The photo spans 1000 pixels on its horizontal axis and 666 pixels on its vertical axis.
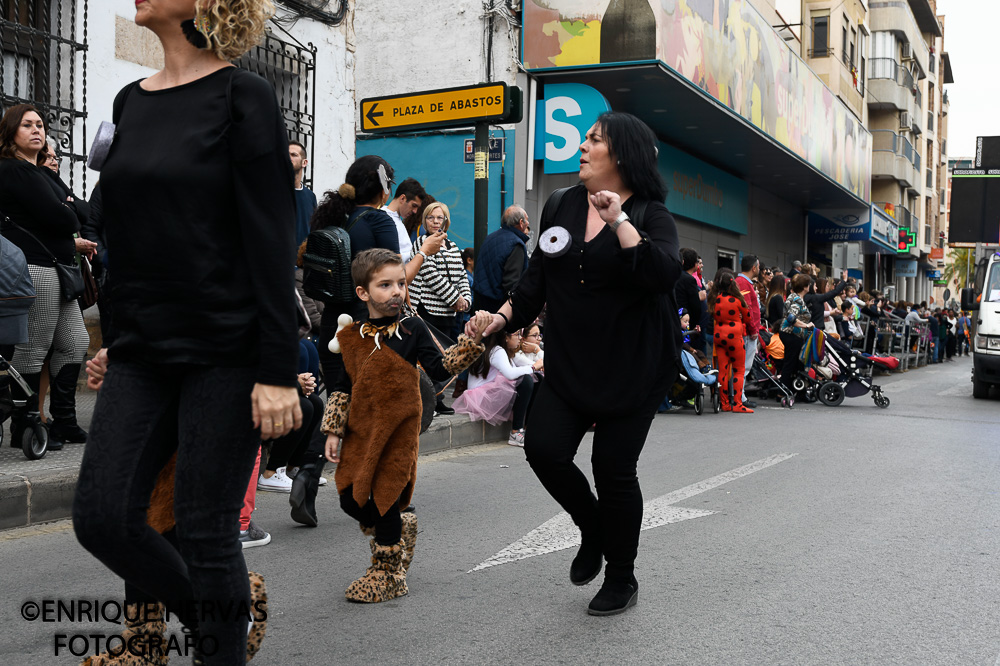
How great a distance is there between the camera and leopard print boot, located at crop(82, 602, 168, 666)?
2859 mm

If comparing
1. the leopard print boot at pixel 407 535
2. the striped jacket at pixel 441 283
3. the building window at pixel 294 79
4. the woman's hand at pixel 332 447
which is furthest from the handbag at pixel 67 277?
the building window at pixel 294 79

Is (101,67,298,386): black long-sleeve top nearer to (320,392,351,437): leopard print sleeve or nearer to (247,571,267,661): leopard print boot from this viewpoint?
(247,571,267,661): leopard print boot

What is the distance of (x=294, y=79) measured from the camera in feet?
40.0

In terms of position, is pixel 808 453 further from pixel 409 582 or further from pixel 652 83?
pixel 652 83

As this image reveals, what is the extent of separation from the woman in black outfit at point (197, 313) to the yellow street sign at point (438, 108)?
22.2 ft

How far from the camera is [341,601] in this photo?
13.0 feet

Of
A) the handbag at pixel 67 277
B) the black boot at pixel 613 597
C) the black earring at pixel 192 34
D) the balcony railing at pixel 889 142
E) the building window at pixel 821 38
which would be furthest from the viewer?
the balcony railing at pixel 889 142

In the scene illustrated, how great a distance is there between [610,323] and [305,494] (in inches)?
87.9

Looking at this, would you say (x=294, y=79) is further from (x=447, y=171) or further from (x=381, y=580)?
(x=381, y=580)

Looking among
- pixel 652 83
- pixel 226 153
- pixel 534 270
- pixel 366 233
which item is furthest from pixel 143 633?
pixel 652 83

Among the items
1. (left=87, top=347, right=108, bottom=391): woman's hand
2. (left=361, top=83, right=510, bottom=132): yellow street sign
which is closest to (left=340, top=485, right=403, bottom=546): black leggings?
(left=87, top=347, right=108, bottom=391): woman's hand

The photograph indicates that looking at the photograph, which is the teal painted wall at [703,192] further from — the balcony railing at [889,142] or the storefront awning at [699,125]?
the balcony railing at [889,142]

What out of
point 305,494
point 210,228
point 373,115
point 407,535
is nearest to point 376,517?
point 407,535

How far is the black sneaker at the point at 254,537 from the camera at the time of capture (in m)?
4.84
